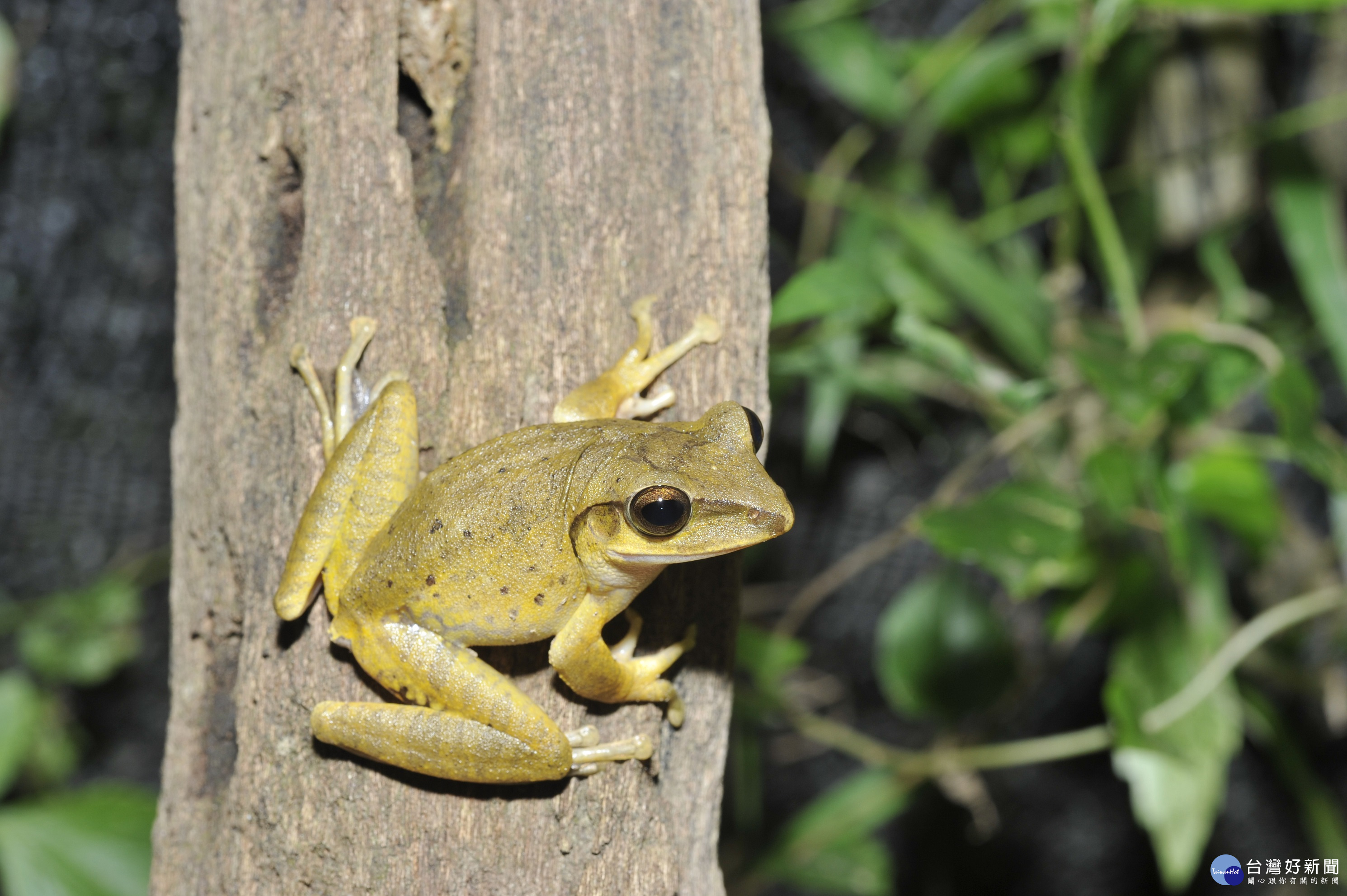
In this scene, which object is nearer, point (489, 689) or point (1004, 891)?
point (489, 689)

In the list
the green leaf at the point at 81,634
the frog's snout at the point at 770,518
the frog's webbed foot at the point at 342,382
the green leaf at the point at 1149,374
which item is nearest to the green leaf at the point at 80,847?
the green leaf at the point at 81,634

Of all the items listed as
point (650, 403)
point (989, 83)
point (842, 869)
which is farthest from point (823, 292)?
point (842, 869)

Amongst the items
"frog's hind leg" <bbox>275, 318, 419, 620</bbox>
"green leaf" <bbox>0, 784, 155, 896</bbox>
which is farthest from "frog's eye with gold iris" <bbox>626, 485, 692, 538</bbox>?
"green leaf" <bbox>0, 784, 155, 896</bbox>

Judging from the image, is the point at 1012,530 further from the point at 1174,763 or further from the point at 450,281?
the point at 450,281

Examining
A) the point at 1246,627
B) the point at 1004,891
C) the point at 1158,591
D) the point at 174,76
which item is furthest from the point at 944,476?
the point at 174,76

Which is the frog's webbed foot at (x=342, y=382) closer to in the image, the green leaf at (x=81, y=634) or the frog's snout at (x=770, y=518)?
the frog's snout at (x=770, y=518)

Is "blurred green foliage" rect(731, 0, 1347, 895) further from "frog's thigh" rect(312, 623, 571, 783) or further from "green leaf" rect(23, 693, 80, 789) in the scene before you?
"green leaf" rect(23, 693, 80, 789)

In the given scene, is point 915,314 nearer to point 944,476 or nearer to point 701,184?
point 701,184
